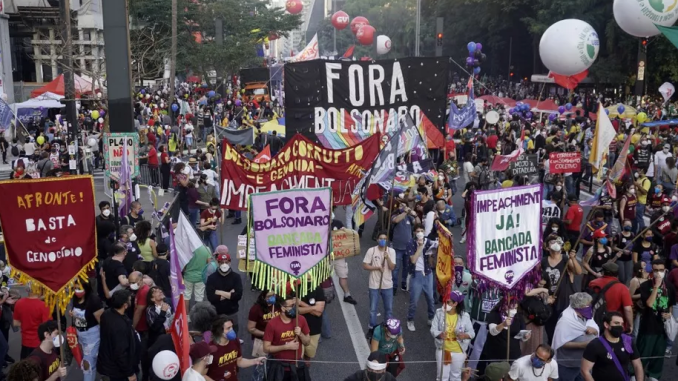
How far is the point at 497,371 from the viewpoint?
6.77 meters

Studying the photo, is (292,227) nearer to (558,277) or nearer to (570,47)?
(558,277)

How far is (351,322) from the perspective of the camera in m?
10.3

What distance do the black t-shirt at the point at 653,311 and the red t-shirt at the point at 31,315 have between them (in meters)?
6.96

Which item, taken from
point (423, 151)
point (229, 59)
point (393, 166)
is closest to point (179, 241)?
point (393, 166)

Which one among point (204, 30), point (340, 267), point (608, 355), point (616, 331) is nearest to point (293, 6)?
point (204, 30)

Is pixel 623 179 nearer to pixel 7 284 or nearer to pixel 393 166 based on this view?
pixel 393 166

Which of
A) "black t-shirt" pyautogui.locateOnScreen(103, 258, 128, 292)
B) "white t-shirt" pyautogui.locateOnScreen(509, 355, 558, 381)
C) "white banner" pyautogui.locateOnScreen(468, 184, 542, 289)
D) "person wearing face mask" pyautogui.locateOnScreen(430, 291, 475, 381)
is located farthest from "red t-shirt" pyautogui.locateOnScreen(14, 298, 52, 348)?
"white t-shirt" pyautogui.locateOnScreen(509, 355, 558, 381)

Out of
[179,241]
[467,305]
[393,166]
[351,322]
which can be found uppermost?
[393,166]

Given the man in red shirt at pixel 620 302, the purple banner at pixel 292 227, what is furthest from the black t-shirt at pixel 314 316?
the man in red shirt at pixel 620 302

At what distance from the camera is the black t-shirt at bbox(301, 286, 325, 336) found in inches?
326

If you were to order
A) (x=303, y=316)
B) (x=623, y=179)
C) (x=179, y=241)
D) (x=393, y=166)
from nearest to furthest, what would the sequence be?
(x=303, y=316), (x=179, y=241), (x=393, y=166), (x=623, y=179)

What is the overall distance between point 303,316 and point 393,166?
12.9 ft

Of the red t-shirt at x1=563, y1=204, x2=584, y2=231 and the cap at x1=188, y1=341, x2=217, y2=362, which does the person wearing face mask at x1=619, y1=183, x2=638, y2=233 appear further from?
the cap at x1=188, y1=341, x2=217, y2=362

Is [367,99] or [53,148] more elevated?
[367,99]
